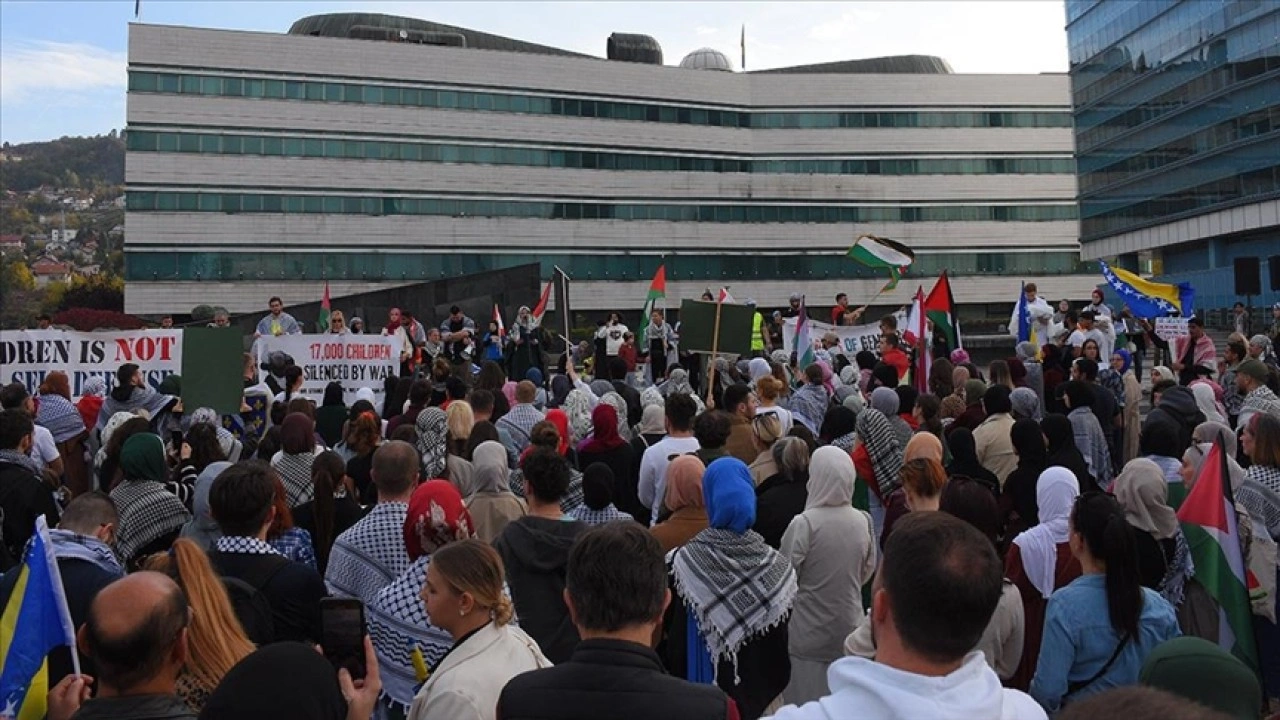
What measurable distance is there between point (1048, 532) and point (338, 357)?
436 inches

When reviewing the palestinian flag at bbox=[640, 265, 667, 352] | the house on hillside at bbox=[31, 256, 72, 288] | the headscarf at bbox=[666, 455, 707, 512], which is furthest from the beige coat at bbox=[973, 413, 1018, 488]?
the house on hillside at bbox=[31, 256, 72, 288]

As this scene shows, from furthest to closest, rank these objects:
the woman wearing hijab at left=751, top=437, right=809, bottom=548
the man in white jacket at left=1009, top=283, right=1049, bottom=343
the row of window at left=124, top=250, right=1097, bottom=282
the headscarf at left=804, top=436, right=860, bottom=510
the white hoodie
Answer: the row of window at left=124, top=250, right=1097, bottom=282
the man in white jacket at left=1009, top=283, right=1049, bottom=343
the woman wearing hijab at left=751, top=437, right=809, bottom=548
the headscarf at left=804, top=436, right=860, bottom=510
the white hoodie

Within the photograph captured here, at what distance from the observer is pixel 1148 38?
2729 inches

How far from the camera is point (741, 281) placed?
7056 centimetres

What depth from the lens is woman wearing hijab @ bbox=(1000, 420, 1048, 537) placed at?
7.77 m

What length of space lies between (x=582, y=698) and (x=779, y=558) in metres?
3.00

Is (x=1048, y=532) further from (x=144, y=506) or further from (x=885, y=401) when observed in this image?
(x=144, y=506)

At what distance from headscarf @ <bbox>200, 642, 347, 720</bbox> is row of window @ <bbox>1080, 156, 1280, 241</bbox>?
64.2 m

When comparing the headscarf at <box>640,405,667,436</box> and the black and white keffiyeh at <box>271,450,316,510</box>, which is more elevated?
the headscarf at <box>640,405,667,436</box>

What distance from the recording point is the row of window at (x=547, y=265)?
5781 cm

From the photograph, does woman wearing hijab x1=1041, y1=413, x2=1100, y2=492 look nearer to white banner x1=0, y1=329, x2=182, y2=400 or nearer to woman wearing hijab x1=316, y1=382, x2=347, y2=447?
woman wearing hijab x1=316, y1=382, x2=347, y2=447

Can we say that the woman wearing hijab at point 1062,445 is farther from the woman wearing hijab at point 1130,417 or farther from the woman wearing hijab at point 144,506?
the woman wearing hijab at point 1130,417

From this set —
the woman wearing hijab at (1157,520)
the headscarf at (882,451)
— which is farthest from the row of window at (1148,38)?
the woman wearing hijab at (1157,520)

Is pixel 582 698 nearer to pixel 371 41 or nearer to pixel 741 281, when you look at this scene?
pixel 371 41
